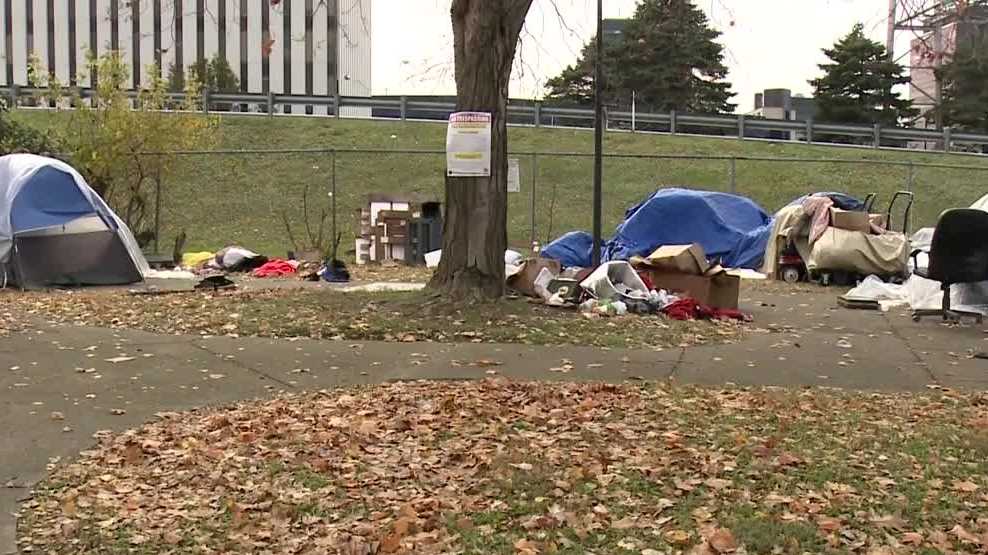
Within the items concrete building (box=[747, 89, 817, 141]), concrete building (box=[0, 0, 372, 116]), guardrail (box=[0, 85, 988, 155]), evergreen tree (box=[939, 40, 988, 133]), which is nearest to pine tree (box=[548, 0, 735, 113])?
guardrail (box=[0, 85, 988, 155])

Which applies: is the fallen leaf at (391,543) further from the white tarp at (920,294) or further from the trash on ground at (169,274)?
the trash on ground at (169,274)

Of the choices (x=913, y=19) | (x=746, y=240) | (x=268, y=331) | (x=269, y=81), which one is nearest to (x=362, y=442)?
(x=268, y=331)

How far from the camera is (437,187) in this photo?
28.0 m

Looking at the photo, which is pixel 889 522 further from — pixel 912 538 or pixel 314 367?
pixel 314 367

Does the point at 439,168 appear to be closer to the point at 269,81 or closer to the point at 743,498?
the point at 743,498

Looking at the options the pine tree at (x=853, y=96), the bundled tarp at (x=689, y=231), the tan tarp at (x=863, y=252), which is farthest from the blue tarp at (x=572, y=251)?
the pine tree at (x=853, y=96)

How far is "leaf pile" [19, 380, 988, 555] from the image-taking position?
13.5 feet

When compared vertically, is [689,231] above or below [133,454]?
above

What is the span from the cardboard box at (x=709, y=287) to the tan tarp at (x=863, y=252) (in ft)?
13.3

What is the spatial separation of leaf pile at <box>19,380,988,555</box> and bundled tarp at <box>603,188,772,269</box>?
35.9 ft

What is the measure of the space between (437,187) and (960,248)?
1896 cm

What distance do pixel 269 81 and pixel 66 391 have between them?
59.5 meters

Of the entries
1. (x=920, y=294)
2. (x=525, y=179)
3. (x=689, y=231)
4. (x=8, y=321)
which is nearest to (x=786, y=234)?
(x=689, y=231)

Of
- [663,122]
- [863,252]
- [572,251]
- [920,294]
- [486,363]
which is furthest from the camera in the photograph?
[663,122]
